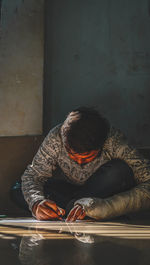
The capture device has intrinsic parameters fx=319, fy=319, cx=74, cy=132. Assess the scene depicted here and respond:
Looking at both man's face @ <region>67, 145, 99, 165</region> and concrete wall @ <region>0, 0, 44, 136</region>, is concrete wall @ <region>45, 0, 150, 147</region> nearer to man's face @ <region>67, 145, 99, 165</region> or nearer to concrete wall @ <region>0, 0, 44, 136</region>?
A: concrete wall @ <region>0, 0, 44, 136</region>

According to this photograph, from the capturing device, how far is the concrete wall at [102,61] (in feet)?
9.40

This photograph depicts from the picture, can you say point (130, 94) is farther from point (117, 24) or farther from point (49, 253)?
point (49, 253)

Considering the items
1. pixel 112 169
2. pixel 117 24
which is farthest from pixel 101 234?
pixel 117 24

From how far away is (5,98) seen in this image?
272 cm

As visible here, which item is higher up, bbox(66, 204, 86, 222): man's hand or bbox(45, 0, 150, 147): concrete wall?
bbox(45, 0, 150, 147): concrete wall

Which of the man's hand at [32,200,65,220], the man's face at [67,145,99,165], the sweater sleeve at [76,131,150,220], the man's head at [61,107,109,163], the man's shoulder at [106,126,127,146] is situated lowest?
the man's hand at [32,200,65,220]

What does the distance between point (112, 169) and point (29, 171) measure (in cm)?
50

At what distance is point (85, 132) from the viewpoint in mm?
1550

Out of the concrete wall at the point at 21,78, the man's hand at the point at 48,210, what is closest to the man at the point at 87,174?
the man's hand at the point at 48,210

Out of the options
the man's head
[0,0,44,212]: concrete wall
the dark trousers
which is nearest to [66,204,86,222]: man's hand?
the dark trousers

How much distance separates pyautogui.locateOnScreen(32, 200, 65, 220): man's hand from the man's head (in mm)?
294

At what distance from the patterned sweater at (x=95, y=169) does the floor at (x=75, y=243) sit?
0.09m

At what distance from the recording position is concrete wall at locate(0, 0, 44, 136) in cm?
271

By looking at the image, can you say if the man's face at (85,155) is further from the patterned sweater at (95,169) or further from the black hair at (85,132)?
the patterned sweater at (95,169)
